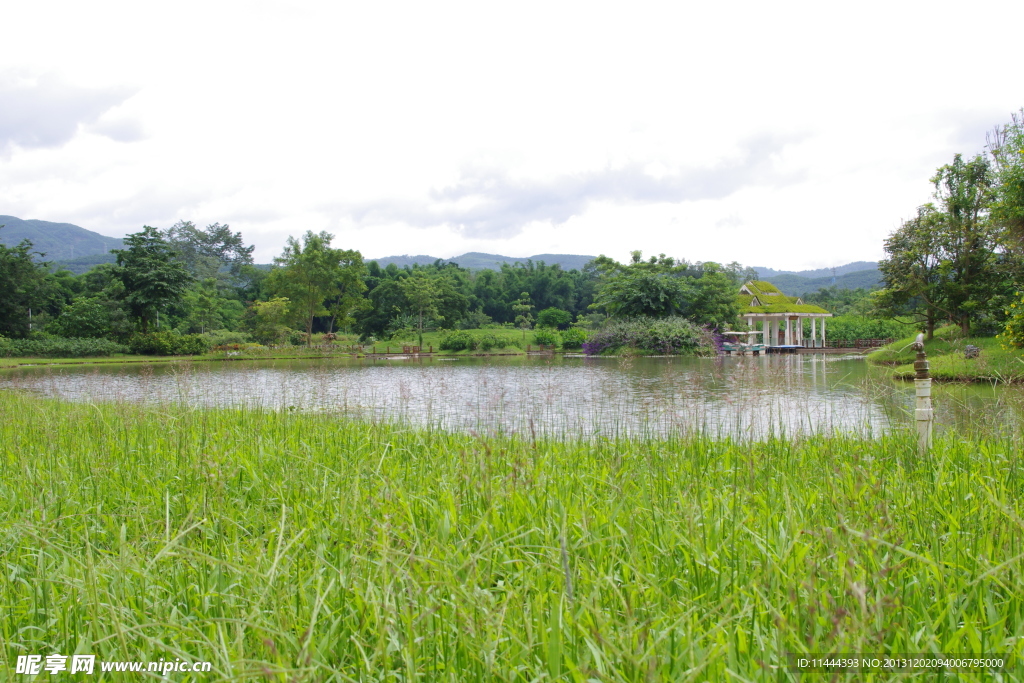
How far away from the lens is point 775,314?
98.7 feet

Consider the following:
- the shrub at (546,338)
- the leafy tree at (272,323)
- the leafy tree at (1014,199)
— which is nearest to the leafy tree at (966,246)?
the leafy tree at (1014,199)

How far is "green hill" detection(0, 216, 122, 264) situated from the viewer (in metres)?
156

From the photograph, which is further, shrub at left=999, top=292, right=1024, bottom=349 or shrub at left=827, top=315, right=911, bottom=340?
shrub at left=827, top=315, right=911, bottom=340

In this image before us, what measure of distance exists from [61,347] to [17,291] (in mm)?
3742

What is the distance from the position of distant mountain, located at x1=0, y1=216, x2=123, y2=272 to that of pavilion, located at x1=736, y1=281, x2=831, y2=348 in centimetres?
16587

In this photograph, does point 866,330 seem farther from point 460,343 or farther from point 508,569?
point 508,569

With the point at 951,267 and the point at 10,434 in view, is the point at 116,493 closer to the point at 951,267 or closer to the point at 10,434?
the point at 10,434

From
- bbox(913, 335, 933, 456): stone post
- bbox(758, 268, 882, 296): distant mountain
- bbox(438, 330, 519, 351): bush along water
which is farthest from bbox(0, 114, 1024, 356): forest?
bbox(758, 268, 882, 296): distant mountain

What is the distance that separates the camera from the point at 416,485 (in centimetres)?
272

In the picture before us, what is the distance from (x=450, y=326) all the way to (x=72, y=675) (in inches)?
1374

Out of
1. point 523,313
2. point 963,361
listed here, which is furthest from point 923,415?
point 523,313

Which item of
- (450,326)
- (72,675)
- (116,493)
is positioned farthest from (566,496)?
(450,326)

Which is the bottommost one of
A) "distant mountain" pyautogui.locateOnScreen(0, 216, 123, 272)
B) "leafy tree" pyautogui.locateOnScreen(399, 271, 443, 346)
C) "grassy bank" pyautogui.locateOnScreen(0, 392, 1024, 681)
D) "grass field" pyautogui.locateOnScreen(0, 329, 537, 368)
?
"grass field" pyautogui.locateOnScreen(0, 329, 537, 368)

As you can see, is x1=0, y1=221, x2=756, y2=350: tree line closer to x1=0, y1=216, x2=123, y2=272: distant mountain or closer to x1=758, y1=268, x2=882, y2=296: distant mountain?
x1=758, y1=268, x2=882, y2=296: distant mountain
